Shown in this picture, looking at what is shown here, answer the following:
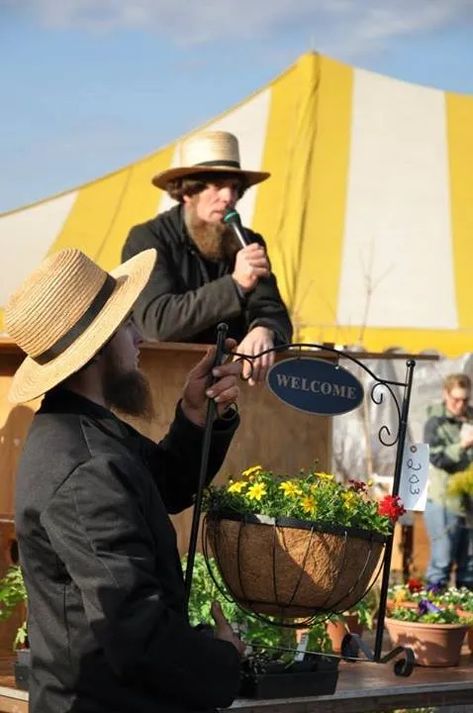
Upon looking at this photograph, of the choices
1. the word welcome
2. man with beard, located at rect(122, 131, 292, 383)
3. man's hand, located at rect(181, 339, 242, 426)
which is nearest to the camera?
man's hand, located at rect(181, 339, 242, 426)

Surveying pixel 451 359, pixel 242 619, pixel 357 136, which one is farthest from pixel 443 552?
pixel 242 619

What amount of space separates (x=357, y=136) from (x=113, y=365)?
905 centimetres

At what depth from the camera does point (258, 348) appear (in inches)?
170

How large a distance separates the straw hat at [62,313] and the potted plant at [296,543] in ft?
1.82

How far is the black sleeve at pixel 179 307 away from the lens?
14.9ft

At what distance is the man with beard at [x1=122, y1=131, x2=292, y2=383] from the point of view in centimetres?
454

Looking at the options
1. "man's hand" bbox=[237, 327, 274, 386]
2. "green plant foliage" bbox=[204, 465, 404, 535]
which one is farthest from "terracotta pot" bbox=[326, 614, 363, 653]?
"green plant foliage" bbox=[204, 465, 404, 535]

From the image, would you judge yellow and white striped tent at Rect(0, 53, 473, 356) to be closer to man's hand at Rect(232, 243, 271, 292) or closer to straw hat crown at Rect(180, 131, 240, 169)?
straw hat crown at Rect(180, 131, 240, 169)

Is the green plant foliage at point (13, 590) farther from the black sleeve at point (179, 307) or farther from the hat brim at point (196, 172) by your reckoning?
the hat brim at point (196, 172)

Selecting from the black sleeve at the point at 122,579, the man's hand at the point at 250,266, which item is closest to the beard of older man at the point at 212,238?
the man's hand at the point at 250,266

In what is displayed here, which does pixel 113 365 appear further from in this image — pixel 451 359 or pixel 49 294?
pixel 451 359

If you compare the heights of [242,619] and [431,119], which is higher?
[431,119]

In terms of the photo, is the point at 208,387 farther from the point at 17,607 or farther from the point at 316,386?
the point at 17,607

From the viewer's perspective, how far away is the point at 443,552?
9.46m
